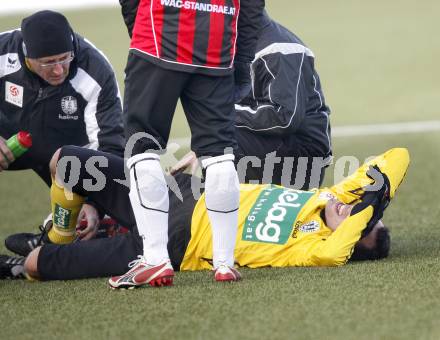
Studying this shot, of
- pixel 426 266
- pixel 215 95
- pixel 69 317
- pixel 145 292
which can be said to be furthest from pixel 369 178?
pixel 69 317

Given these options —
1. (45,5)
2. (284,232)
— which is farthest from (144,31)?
(45,5)

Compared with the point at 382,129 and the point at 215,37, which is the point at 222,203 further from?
the point at 382,129

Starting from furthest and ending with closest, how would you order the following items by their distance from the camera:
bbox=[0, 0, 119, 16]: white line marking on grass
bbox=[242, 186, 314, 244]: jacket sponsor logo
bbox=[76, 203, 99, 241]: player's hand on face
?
bbox=[0, 0, 119, 16]: white line marking on grass, bbox=[76, 203, 99, 241]: player's hand on face, bbox=[242, 186, 314, 244]: jacket sponsor logo

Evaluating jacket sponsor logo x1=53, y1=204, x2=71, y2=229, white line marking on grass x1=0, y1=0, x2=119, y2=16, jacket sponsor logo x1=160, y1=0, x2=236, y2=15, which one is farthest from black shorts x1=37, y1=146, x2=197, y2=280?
Result: white line marking on grass x1=0, y1=0, x2=119, y2=16

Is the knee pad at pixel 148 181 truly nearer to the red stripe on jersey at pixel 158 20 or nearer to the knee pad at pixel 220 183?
the knee pad at pixel 220 183

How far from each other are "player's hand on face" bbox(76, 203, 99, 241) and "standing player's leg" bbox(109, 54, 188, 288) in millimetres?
1012

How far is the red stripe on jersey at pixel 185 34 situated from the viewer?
14.1 feet

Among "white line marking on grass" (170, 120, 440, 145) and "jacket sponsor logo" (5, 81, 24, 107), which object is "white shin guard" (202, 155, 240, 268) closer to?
"jacket sponsor logo" (5, 81, 24, 107)

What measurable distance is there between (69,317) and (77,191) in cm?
117

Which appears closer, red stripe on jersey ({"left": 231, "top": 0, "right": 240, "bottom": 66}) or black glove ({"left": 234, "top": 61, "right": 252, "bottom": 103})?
red stripe on jersey ({"left": 231, "top": 0, "right": 240, "bottom": 66})

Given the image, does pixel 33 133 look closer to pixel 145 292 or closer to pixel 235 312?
pixel 145 292

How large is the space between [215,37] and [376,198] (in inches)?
41.4

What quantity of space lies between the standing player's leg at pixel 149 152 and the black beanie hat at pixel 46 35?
1.21 m

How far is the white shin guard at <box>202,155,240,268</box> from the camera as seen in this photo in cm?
436
